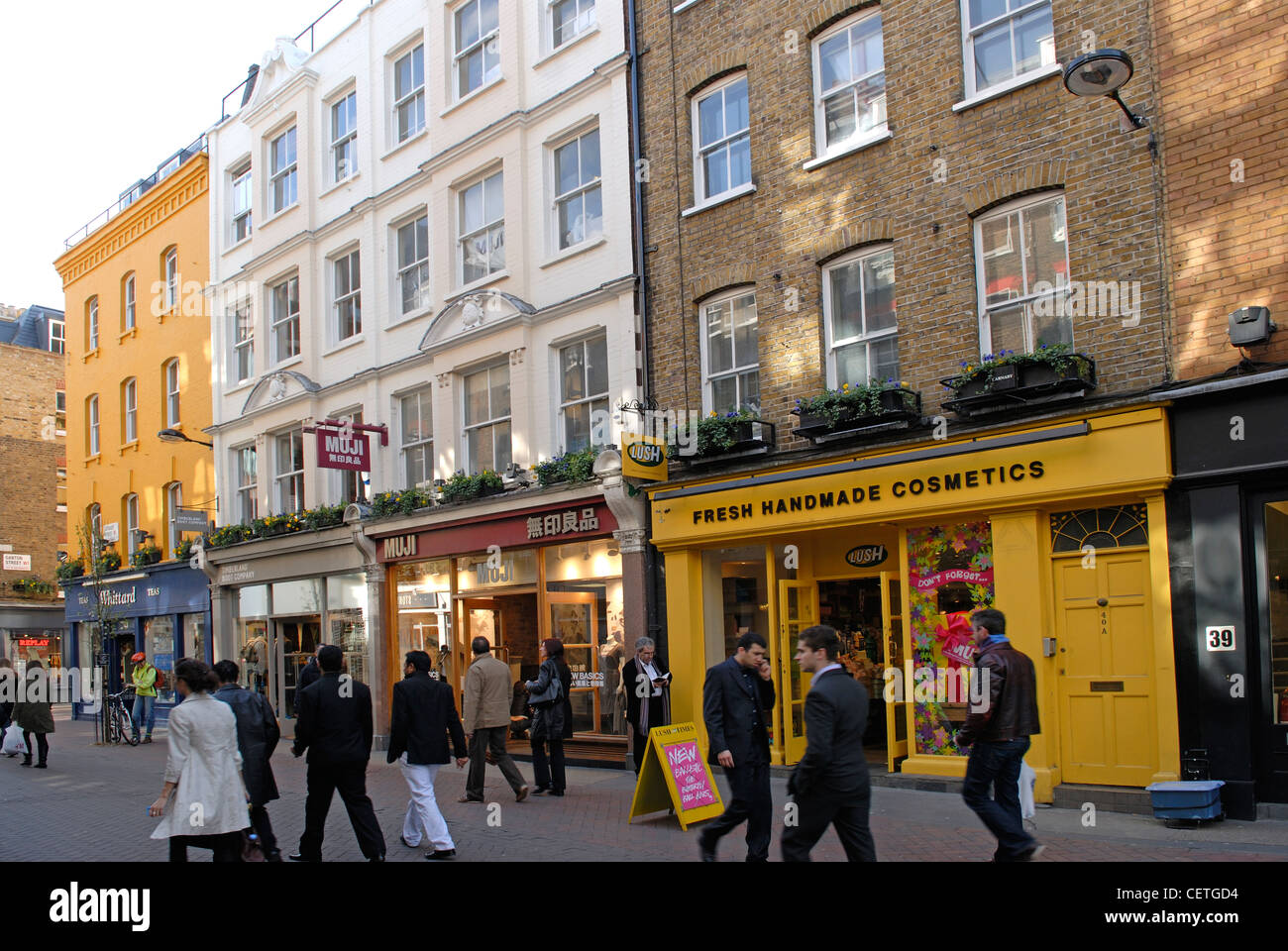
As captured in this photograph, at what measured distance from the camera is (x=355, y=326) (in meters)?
21.5

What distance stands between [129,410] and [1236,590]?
26822mm

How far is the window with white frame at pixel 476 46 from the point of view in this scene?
18.6 meters

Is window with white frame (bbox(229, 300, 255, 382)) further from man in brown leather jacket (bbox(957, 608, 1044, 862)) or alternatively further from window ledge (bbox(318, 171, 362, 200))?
man in brown leather jacket (bbox(957, 608, 1044, 862))

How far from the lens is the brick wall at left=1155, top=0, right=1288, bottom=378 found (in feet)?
32.7

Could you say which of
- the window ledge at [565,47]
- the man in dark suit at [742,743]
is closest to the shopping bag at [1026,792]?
the man in dark suit at [742,743]

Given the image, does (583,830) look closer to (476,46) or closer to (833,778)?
(833,778)

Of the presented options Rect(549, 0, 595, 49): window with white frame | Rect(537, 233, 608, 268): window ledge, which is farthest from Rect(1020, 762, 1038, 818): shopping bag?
Rect(549, 0, 595, 49): window with white frame

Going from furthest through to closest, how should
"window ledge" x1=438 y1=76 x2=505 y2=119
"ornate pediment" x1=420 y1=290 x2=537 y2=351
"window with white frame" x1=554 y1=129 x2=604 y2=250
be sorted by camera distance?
"window ledge" x1=438 y1=76 x2=505 y2=119, "ornate pediment" x1=420 y1=290 x2=537 y2=351, "window with white frame" x1=554 y1=129 x2=604 y2=250

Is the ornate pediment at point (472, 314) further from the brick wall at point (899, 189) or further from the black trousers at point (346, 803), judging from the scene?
the black trousers at point (346, 803)

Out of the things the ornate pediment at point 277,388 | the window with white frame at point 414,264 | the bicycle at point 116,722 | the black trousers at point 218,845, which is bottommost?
the bicycle at point 116,722

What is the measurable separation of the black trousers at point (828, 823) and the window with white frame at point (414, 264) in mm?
14790

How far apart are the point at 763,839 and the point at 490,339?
1146 cm

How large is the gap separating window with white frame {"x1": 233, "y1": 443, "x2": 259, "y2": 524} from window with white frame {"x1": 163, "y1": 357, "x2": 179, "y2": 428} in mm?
3067

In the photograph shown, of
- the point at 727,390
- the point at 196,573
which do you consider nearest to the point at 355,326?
the point at 196,573
